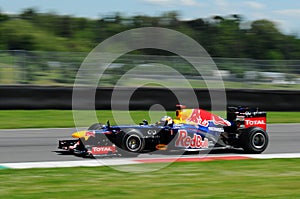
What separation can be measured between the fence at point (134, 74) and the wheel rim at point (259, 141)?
787 centimetres

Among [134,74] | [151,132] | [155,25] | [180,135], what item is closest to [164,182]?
[151,132]

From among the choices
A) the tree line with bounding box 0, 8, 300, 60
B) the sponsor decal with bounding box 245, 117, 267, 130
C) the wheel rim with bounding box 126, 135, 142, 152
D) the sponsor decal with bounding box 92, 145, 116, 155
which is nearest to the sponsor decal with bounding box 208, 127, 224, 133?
the sponsor decal with bounding box 245, 117, 267, 130

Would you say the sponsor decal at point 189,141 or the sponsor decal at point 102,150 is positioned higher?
the sponsor decal at point 189,141

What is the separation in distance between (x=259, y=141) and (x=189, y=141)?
1411 millimetres

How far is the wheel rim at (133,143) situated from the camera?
10.5m

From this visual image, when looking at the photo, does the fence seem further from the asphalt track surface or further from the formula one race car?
the formula one race car

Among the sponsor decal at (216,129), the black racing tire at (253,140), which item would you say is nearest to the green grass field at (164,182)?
the sponsor decal at (216,129)

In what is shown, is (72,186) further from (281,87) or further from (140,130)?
(281,87)

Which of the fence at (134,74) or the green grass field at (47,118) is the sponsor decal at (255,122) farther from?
the fence at (134,74)

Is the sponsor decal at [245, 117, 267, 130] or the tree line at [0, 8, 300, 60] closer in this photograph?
the sponsor decal at [245, 117, 267, 130]

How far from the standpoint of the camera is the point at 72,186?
7.92 meters

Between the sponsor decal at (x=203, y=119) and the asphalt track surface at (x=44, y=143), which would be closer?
the asphalt track surface at (x=44, y=143)

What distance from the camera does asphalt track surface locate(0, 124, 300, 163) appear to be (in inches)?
423

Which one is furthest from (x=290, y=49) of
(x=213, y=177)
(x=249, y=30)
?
(x=213, y=177)
